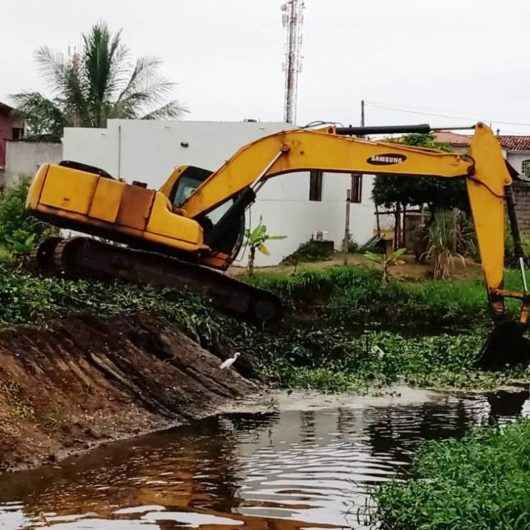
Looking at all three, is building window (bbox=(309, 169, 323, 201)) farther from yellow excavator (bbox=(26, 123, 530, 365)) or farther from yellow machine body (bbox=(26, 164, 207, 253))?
yellow machine body (bbox=(26, 164, 207, 253))

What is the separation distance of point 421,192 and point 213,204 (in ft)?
44.7

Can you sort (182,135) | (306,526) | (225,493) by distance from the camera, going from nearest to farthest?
(306,526)
(225,493)
(182,135)

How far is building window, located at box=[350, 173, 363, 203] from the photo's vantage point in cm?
3840

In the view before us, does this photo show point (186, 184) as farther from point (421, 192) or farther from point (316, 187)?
point (316, 187)

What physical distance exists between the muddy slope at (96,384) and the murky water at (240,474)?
41 cm

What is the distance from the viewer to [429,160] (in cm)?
1798

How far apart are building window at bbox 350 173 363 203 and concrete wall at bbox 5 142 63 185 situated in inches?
426

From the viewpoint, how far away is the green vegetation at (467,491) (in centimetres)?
745

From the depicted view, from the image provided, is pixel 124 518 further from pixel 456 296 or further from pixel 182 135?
pixel 182 135

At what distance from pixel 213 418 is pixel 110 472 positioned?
3.70m

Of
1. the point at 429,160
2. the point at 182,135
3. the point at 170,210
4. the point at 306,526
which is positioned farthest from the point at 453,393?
the point at 182,135

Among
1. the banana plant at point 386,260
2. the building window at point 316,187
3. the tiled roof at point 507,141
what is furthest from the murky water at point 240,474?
the tiled roof at point 507,141

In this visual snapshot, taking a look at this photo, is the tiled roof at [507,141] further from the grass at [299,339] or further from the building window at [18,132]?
the grass at [299,339]

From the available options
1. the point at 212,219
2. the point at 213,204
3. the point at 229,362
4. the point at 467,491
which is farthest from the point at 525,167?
the point at 467,491
